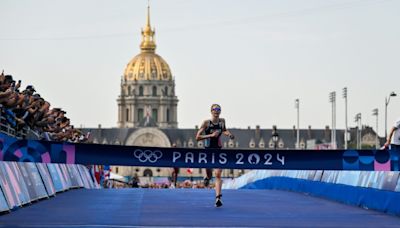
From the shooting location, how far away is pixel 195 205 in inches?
751

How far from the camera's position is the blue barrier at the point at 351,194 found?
1711 cm

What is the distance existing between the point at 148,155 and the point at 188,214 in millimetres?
1491

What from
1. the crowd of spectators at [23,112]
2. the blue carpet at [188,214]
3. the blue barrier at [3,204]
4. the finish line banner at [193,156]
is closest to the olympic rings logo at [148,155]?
the finish line banner at [193,156]

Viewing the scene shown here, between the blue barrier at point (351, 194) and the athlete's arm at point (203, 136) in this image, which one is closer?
the blue barrier at point (351, 194)

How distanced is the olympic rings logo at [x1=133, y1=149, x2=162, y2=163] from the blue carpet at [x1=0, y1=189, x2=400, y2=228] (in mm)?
782

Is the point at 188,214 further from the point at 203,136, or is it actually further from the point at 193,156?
the point at 203,136

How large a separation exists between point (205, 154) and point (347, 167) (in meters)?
1.92

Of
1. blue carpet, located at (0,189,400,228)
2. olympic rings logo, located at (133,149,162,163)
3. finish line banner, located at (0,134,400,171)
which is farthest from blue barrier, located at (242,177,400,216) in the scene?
olympic rings logo, located at (133,149,162,163)

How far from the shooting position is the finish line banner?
49.4ft

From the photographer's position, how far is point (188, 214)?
1638 centimetres

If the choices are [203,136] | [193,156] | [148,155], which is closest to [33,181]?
[203,136]

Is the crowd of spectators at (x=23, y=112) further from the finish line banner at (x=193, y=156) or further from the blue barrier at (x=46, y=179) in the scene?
the finish line banner at (x=193, y=156)

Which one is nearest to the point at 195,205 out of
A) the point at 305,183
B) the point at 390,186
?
the point at 390,186

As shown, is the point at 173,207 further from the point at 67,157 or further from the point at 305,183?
the point at 305,183
